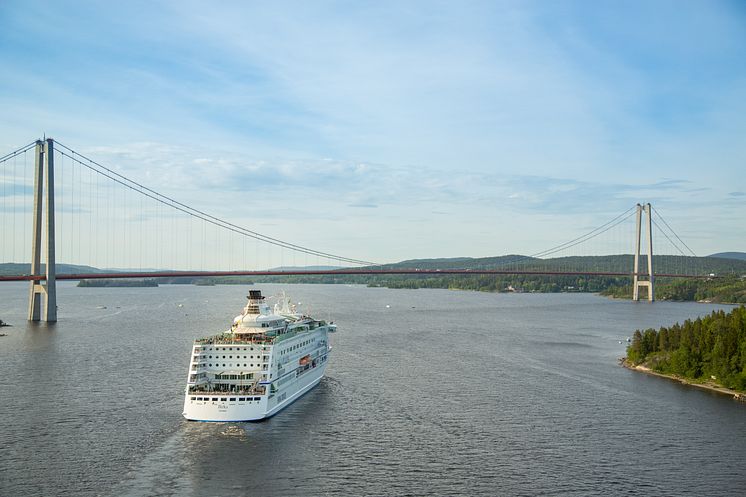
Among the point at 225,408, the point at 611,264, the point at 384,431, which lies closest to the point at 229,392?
the point at 225,408

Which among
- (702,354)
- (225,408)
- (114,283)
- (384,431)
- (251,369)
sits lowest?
(384,431)

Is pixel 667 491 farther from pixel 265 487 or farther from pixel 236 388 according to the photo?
pixel 236 388

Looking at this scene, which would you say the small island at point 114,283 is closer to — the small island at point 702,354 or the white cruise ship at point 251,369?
the white cruise ship at point 251,369

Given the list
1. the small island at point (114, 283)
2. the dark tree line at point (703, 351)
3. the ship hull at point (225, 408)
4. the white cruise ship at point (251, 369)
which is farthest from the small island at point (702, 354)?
the small island at point (114, 283)

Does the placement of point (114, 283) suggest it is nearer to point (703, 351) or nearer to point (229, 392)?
point (229, 392)

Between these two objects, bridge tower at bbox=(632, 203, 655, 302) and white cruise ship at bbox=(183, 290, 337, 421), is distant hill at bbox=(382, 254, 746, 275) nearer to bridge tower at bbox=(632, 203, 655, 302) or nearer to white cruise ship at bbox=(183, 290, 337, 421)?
bridge tower at bbox=(632, 203, 655, 302)

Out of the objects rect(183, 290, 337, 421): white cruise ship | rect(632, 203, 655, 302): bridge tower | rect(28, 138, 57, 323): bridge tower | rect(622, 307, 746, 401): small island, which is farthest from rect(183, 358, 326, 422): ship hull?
rect(632, 203, 655, 302): bridge tower

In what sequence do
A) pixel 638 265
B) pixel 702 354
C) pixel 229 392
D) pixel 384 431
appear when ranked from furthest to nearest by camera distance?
pixel 638 265 < pixel 702 354 < pixel 229 392 < pixel 384 431

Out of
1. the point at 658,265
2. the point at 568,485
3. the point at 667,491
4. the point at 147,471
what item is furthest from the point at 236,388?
the point at 658,265
